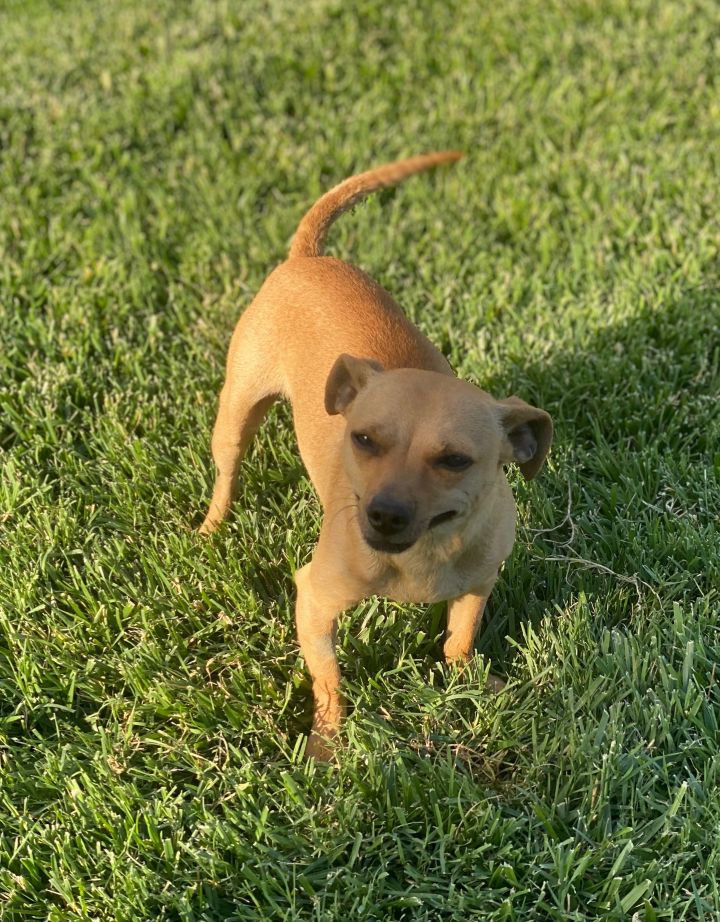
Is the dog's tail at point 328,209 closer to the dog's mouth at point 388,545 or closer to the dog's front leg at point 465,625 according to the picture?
the dog's front leg at point 465,625

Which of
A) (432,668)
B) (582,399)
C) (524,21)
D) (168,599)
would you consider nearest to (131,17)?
(524,21)

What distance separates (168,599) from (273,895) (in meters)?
1.28

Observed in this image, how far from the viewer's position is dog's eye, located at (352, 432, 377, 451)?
9.62 ft

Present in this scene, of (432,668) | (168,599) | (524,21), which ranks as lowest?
(432,668)

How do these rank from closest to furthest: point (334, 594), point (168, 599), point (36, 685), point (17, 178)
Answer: point (334, 594)
point (36, 685)
point (168, 599)
point (17, 178)

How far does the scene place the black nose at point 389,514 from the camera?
271 centimetres

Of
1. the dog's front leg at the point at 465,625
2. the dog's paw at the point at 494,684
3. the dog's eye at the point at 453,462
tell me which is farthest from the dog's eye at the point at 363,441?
the dog's paw at the point at 494,684

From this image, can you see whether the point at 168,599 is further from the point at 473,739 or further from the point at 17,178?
the point at 17,178

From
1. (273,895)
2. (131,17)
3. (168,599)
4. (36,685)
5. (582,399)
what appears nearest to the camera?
(273,895)

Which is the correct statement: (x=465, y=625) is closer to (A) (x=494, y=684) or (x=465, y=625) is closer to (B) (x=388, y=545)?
(A) (x=494, y=684)

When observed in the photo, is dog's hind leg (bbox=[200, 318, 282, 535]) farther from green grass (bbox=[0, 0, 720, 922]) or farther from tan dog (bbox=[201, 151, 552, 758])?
green grass (bbox=[0, 0, 720, 922])

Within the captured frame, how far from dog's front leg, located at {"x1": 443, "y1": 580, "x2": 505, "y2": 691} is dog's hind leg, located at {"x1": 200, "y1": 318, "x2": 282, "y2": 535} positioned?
115 cm

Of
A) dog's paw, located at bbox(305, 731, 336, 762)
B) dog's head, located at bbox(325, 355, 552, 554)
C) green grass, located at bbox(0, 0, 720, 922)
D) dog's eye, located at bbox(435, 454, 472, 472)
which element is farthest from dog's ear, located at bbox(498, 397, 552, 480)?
dog's paw, located at bbox(305, 731, 336, 762)

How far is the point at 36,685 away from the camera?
11.5 feet
